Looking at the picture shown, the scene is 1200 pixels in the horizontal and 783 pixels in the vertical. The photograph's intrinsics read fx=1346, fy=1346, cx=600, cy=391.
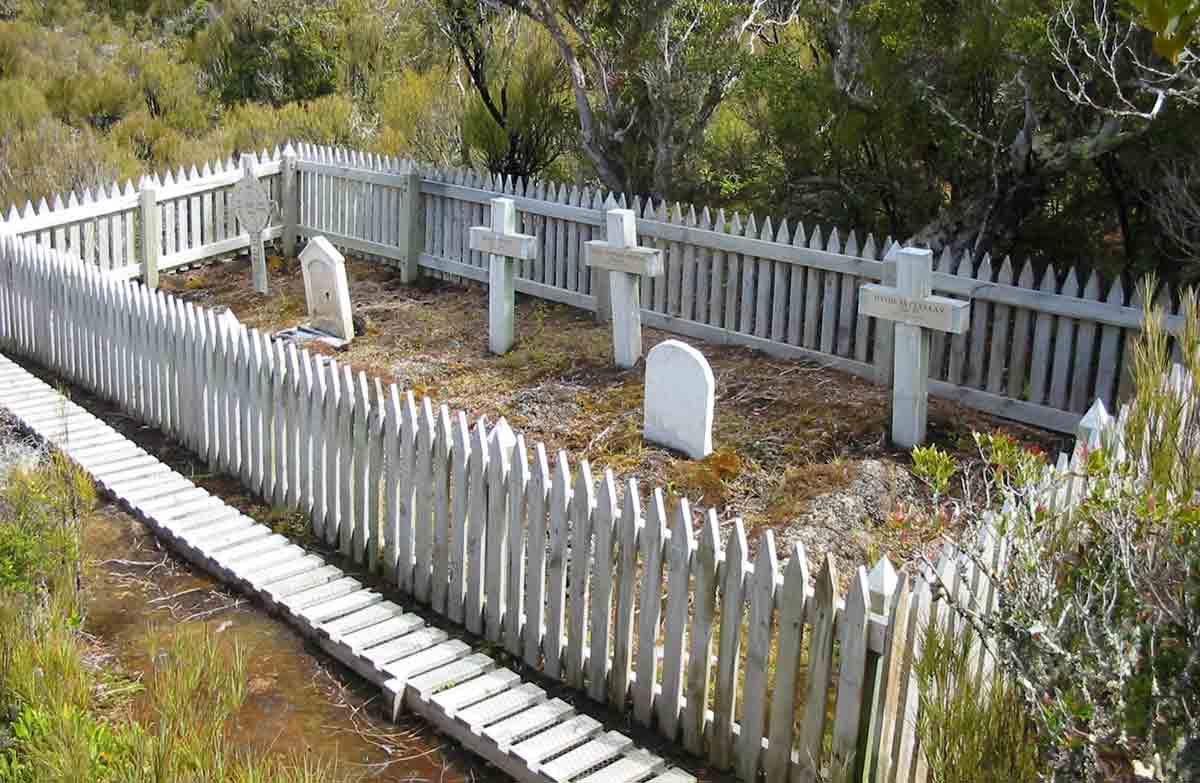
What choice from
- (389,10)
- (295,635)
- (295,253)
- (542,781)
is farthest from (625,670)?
(389,10)

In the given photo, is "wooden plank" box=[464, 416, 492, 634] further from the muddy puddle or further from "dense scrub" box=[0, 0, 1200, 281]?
"dense scrub" box=[0, 0, 1200, 281]

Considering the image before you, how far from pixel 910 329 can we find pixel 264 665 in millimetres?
4454

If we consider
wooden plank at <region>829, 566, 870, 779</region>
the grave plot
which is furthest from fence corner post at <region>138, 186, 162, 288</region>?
A: wooden plank at <region>829, 566, 870, 779</region>

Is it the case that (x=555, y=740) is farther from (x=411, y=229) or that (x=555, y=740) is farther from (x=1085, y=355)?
(x=411, y=229)

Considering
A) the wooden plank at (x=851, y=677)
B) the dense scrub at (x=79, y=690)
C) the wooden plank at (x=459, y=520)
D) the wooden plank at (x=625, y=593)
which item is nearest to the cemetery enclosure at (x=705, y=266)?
the wooden plank at (x=625, y=593)

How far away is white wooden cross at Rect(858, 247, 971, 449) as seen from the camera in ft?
26.3

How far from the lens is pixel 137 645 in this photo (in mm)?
5492

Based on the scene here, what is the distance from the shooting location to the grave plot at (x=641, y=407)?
734cm

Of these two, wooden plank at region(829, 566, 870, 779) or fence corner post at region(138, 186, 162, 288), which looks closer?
wooden plank at region(829, 566, 870, 779)

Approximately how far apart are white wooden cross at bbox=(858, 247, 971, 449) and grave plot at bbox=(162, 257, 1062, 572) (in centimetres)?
19

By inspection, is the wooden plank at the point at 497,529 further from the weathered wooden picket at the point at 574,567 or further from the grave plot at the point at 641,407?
the grave plot at the point at 641,407

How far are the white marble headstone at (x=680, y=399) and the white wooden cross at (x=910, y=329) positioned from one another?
115cm

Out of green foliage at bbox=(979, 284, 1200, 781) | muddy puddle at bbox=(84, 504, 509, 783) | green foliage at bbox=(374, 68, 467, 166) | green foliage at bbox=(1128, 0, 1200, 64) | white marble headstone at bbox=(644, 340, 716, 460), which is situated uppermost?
green foliage at bbox=(1128, 0, 1200, 64)

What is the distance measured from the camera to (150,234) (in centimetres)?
1181
